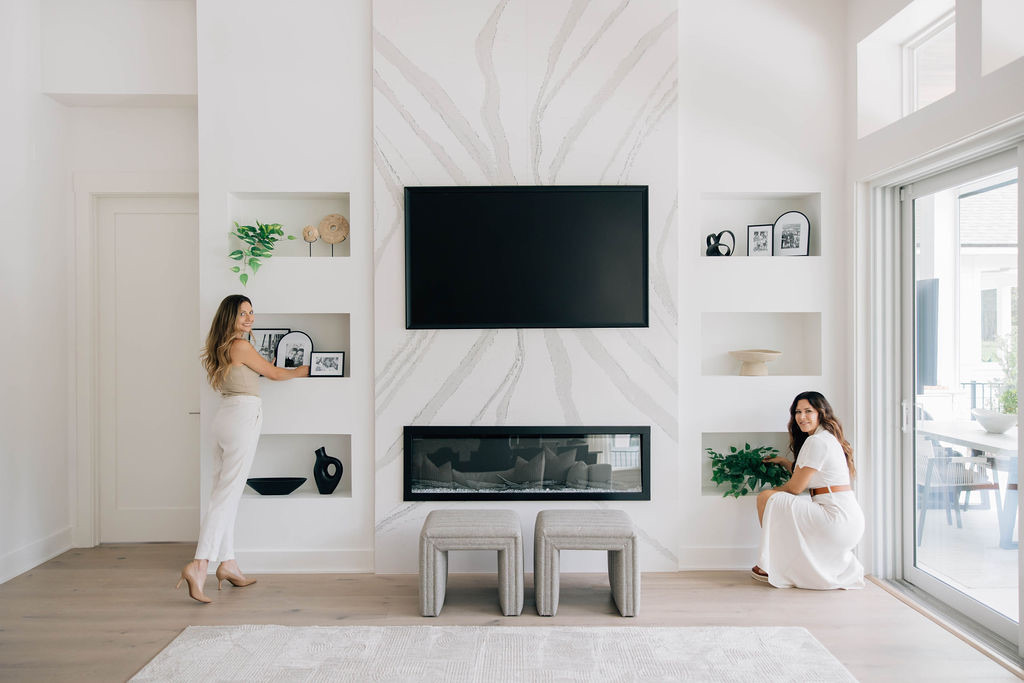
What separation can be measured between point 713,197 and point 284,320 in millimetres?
2616

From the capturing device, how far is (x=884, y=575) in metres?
3.57

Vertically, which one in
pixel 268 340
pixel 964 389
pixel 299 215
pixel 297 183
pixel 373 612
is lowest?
pixel 373 612

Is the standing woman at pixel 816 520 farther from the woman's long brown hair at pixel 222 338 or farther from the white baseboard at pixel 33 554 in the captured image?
the white baseboard at pixel 33 554

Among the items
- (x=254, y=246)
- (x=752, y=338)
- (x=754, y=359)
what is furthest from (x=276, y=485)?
(x=752, y=338)

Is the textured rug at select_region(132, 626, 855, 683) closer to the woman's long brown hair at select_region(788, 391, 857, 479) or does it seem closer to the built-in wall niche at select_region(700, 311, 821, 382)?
the woman's long brown hair at select_region(788, 391, 857, 479)

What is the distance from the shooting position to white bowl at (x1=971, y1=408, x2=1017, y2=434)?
2.81 m

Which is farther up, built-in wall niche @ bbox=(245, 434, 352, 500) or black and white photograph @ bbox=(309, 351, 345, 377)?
black and white photograph @ bbox=(309, 351, 345, 377)

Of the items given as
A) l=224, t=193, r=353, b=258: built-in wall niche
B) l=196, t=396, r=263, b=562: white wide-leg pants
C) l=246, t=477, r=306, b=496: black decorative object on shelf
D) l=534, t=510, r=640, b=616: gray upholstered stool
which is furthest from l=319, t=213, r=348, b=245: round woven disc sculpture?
l=534, t=510, r=640, b=616: gray upholstered stool

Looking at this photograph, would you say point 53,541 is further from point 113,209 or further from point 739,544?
point 739,544

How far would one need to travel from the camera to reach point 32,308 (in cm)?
379

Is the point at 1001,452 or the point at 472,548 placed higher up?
the point at 1001,452

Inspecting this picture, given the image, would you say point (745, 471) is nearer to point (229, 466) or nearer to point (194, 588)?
point (229, 466)

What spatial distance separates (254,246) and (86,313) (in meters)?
1.36

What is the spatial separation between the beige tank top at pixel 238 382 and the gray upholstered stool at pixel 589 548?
1.67 metres
